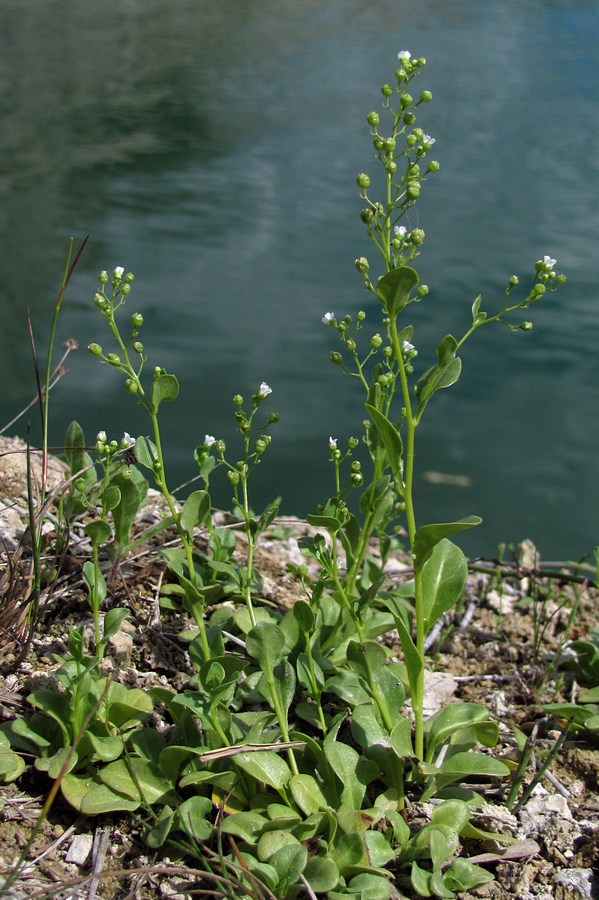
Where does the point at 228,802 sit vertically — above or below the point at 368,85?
below

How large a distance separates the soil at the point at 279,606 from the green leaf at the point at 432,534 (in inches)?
21.7

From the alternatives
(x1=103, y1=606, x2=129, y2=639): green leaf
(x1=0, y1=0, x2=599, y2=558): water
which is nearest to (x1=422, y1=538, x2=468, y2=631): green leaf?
(x1=103, y1=606, x2=129, y2=639): green leaf

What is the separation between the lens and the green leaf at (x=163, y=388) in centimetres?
200

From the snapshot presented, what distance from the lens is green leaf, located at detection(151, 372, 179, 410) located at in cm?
200

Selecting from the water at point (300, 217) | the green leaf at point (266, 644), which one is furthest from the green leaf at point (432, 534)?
the water at point (300, 217)

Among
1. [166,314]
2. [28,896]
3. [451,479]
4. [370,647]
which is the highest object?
[370,647]

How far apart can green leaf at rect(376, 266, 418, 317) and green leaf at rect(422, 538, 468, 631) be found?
615 millimetres

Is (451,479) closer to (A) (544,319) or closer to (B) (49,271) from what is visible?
(A) (544,319)

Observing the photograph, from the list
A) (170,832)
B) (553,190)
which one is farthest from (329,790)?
(553,190)

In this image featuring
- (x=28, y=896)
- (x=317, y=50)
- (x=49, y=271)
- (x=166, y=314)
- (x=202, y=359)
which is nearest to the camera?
(x=28, y=896)

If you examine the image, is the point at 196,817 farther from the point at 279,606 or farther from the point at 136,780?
the point at 279,606

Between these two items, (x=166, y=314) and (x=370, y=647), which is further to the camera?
(x=166, y=314)

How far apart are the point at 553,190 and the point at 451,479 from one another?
10.7ft

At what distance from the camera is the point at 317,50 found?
9.80 meters
